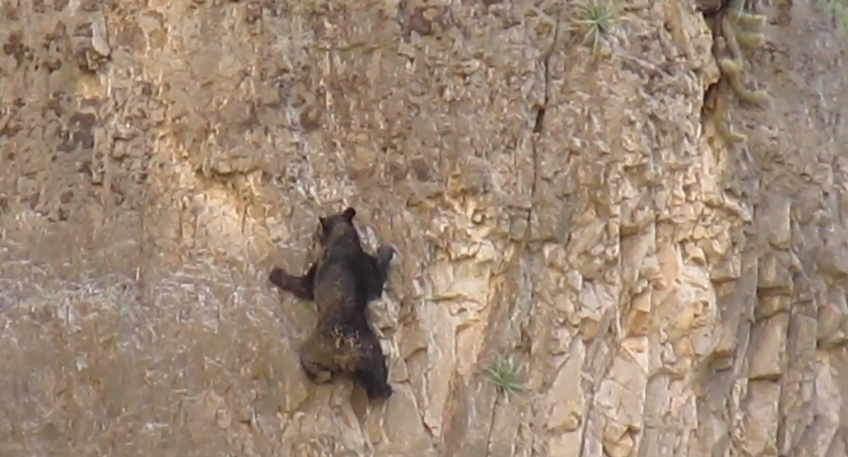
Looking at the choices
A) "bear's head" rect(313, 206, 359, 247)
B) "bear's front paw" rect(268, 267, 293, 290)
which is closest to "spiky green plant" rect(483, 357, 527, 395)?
"bear's head" rect(313, 206, 359, 247)

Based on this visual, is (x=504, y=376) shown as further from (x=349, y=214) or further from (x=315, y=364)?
(x=349, y=214)

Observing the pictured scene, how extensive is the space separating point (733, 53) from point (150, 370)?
3029mm

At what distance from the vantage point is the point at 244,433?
12.6ft

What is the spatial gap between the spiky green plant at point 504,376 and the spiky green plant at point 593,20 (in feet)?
4.64

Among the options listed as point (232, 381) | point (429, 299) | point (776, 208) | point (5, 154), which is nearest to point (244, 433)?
point (232, 381)

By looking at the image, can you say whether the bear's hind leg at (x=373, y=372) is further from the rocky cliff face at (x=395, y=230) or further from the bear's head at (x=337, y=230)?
the bear's head at (x=337, y=230)

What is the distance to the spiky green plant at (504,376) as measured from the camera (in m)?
4.08

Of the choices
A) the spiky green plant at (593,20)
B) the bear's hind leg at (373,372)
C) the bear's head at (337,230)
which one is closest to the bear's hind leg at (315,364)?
the bear's hind leg at (373,372)

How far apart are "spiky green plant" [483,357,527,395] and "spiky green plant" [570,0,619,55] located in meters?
1.42

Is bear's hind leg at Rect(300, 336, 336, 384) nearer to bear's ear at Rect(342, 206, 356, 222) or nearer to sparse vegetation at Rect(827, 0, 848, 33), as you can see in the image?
bear's ear at Rect(342, 206, 356, 222)

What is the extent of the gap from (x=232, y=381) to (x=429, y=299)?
848 mm

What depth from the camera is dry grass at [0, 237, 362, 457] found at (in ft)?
12.5

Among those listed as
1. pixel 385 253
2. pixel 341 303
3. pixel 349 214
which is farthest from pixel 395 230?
pixel 341 303

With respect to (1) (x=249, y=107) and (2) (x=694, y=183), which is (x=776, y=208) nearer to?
(2) (x=694, y=183)
